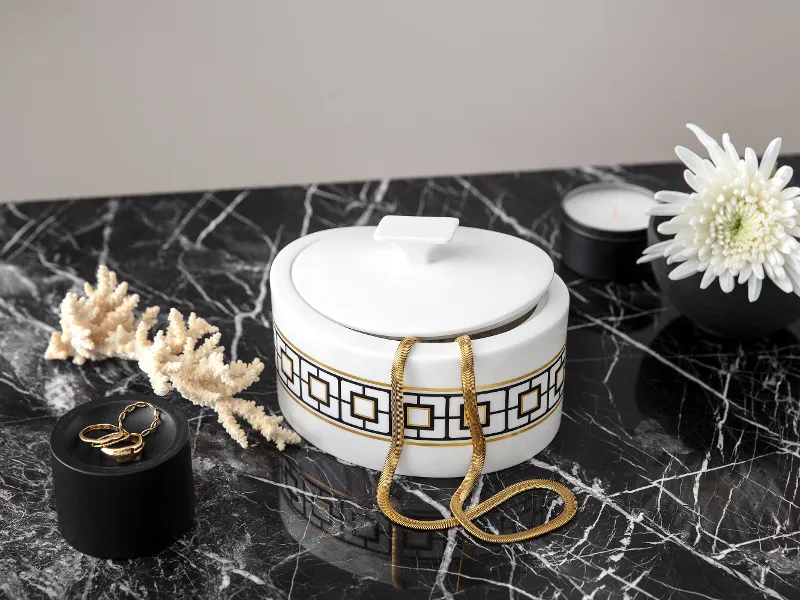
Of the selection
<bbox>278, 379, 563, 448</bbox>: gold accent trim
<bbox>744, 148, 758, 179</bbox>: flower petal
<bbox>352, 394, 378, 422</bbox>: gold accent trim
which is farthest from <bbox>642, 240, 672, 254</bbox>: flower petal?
<bbox>352, 394, 378, 422</bbox>: gold accent trim

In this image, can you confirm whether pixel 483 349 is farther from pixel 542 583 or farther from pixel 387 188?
pixel 387 188

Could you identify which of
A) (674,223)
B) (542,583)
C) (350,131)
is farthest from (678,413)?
(350,131)

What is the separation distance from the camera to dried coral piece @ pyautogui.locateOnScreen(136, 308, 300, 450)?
1.08 metres

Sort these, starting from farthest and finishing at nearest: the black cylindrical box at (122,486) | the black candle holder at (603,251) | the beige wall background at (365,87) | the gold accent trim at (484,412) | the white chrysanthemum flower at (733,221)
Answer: the beige wall background at (365,87) < the black candle holder at (603,251) < the white chrysanthemum flower at (733,221) < the gold accent trim at (484,412) < the black cylindrical box at (122,486)

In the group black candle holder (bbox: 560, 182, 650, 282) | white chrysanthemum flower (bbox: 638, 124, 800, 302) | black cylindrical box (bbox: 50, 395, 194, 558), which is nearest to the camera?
black cylindrical box (bbox: 50, 395, 194, 558)

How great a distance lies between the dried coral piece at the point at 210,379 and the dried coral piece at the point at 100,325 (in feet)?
0.31

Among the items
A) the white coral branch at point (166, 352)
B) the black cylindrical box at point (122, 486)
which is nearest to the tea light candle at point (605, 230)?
the white coral branch at point (166, 352)

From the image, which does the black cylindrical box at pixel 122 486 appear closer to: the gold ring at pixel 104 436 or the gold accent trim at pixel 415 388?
the gold ring at pixel 104 436

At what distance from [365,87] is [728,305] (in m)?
1.17

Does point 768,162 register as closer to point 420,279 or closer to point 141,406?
point 420,279

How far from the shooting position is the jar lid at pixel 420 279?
0.99 metres

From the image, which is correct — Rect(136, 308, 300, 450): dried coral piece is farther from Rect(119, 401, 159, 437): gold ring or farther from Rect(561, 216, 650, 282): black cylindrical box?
Rect(561, 216, 650, 282): black cylindrical box

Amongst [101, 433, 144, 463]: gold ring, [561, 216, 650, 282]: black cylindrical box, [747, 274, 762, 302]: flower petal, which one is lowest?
[561, 216, 650, 282]: black cylindrical box

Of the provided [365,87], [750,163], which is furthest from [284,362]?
[365,87]
